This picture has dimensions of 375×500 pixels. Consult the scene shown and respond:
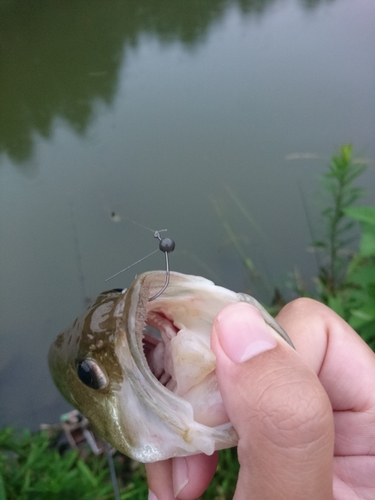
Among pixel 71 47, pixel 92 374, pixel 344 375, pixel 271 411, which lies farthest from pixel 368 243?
pixel 71 47

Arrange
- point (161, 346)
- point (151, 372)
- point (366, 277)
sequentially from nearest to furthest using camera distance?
point (151, 372) < point (161, 346) < point (366, 277)

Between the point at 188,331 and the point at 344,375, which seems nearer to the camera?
the point at 188,331

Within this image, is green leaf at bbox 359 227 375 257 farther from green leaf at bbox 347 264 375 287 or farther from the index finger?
the index finger

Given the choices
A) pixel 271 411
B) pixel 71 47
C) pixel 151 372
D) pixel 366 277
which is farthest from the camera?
pixel 71 47

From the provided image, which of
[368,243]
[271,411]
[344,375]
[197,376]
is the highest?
[271,411]

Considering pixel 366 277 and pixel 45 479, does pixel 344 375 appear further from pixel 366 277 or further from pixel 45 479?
pixel 45 479

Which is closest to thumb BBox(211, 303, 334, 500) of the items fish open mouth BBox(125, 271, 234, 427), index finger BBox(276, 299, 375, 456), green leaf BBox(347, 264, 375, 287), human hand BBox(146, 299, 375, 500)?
human hand BBox(146, 299, 375, 500)

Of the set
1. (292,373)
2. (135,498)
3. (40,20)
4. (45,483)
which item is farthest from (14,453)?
(40,20)

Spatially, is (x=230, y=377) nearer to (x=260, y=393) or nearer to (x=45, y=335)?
(x=260, y=393)
